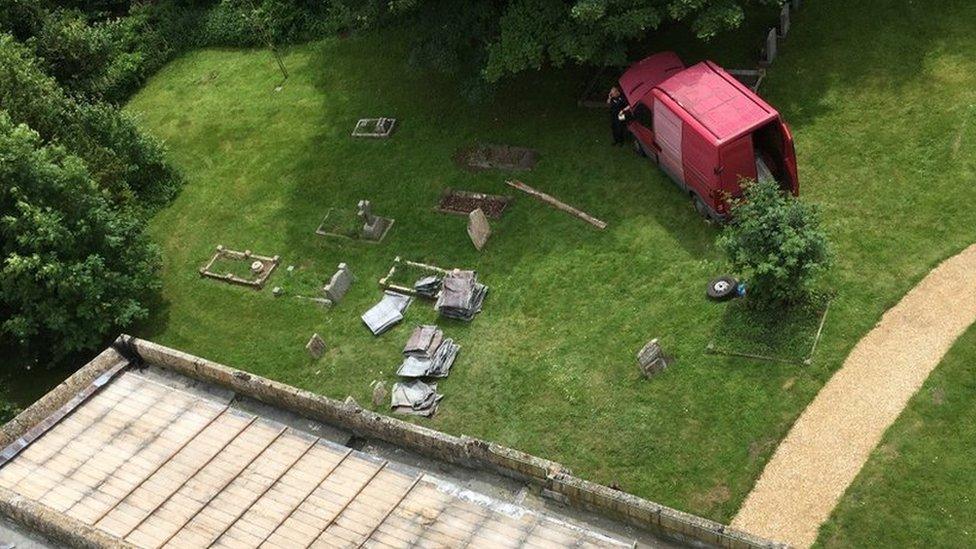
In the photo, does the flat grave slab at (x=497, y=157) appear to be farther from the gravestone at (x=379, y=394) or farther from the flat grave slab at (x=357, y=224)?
the gravestone at (x=379, y=394)

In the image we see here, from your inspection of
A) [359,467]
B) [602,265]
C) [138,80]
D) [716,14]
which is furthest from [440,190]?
[138,80]

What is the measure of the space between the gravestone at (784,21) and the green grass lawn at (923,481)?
45.9ft

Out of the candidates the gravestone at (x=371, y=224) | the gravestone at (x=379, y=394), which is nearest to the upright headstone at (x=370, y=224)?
the gravestone at (x=371, y=224)

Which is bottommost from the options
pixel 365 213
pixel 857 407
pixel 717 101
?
pixel 857 407

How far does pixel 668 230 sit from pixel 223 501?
14.6 meters

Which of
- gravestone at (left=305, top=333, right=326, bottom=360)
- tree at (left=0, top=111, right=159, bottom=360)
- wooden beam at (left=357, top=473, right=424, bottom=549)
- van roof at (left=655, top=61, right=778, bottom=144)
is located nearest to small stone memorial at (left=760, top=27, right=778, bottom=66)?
van roof at (left=655, top=61, right=778, bottom=144)

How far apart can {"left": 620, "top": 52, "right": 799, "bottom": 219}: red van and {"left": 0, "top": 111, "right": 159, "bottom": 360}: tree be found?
16.1m

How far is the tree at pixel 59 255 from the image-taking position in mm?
25312

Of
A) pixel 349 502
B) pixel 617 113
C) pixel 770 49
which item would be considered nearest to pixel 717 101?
pixel 617 113

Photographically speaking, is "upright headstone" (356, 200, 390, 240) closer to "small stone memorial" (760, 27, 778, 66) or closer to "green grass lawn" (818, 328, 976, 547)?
"small stone memorial" (760, 27, 778, 66)

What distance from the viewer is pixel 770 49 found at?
29.4 metres

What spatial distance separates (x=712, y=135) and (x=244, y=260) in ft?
50.6

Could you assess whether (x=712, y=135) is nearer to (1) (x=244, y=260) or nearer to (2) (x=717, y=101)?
(2) (x=717, y=101)

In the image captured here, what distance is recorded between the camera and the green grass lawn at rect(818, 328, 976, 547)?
60.0 feet
